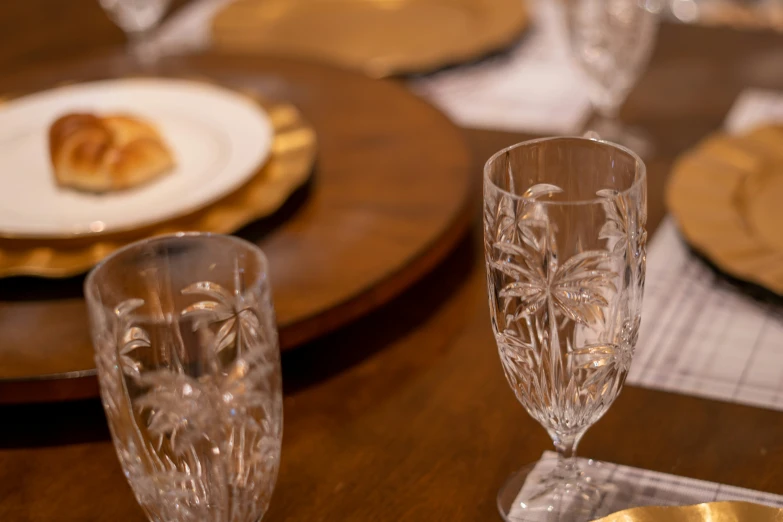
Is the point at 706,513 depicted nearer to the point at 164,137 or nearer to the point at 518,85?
the point at 164,137

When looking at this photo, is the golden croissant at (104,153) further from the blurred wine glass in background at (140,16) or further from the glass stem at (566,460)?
the glass stem at (566,460)

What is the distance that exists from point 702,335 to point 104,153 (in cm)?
49

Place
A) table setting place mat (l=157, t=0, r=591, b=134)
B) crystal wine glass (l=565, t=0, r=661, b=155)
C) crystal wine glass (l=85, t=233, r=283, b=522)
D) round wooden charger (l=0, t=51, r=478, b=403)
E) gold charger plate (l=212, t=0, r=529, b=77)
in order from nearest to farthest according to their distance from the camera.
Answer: crystal wine glass (l=85, t=233, r=283, b=522), round wooden charger (l=0, t=51, r=478, b=403), crystal wine glass (l=565, t=0, r=661, b=155), table setting place mat (l=157, t=0, r=591, b=134), gold charger plate (l=212, t=0, r=529, b=77)

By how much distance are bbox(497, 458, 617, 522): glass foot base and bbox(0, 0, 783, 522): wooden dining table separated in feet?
0.04

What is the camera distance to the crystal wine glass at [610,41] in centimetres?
96

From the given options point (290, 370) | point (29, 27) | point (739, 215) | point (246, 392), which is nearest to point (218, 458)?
point (246, 392)

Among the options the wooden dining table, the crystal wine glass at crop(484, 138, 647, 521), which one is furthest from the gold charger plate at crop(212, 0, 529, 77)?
the crystal wine glass at crop(484, 138, 647, 521)

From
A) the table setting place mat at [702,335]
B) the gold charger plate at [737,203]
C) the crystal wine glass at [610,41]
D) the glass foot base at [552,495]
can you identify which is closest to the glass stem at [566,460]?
the glass foot base at [552,495]

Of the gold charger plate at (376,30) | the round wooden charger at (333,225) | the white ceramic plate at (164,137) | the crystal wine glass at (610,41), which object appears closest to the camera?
the round wooden charger at (333,225)

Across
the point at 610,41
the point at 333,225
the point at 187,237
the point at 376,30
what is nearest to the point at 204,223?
the point at 333,225

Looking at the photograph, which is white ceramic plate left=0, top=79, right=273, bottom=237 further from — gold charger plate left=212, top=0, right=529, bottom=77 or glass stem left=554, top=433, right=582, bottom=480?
glass stem left=554, top=433, right=582, bottom=480

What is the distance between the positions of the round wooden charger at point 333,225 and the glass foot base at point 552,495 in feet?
0.58

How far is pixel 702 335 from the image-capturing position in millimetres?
713

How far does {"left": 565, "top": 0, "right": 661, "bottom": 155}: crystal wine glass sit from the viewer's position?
3.14 feet
